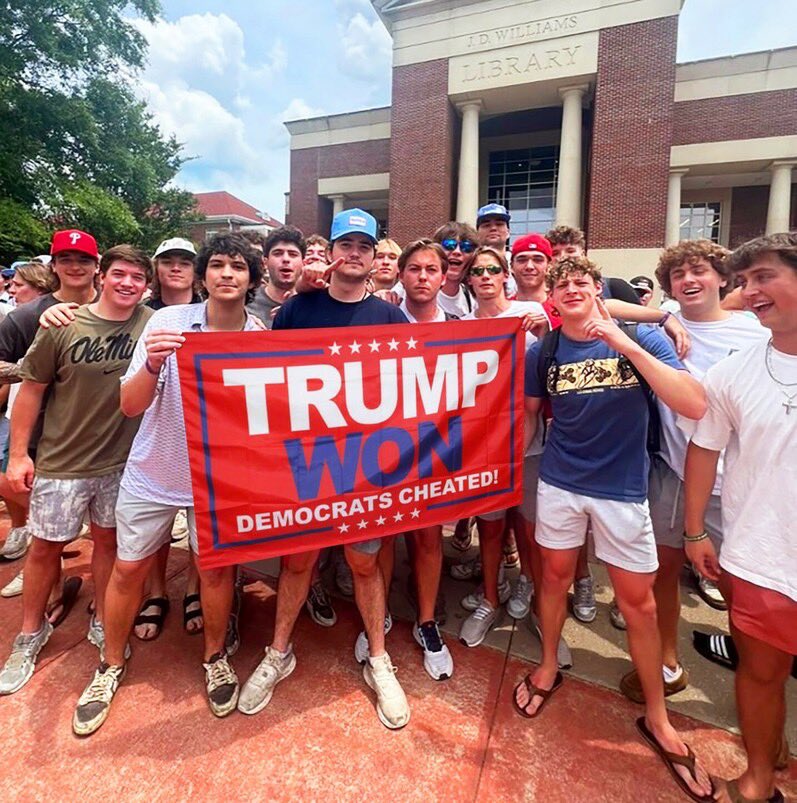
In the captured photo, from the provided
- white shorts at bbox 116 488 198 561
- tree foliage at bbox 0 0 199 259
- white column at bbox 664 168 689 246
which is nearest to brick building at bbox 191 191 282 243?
tree foliage at bbox 0 0 199 259

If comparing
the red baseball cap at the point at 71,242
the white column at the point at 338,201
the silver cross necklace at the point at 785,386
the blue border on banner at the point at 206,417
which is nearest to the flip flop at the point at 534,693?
the blue border on banner at the point at 206,417

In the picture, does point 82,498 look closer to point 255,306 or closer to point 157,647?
point 157,647

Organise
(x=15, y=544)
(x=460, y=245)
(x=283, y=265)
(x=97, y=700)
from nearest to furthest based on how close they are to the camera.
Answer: (x=97, y=700) < (x=460, y=245) < (x=15, y=544) < (x=283, y=265)

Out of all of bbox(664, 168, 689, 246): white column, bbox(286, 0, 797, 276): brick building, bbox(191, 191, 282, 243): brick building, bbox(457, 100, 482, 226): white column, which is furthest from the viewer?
bbox(191, 191, 282, 243): brick building

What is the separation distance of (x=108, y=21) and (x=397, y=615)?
22881 millimetres

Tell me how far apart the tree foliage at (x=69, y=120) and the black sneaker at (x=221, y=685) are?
15.4 metres

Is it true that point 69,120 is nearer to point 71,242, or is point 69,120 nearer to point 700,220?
point 71,242

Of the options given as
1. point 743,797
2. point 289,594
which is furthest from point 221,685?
point 743,797

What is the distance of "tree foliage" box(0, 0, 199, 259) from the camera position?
14.3 metres

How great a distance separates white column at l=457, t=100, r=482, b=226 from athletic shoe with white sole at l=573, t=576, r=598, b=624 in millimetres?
14730

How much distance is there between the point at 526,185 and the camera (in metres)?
18.4

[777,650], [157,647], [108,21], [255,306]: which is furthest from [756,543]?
[108,21]

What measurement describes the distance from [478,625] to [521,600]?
0.40m

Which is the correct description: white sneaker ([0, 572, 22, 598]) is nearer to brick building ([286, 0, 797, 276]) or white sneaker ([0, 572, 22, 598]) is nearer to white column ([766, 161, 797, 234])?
brick building ([286, 0, 797, 276])
